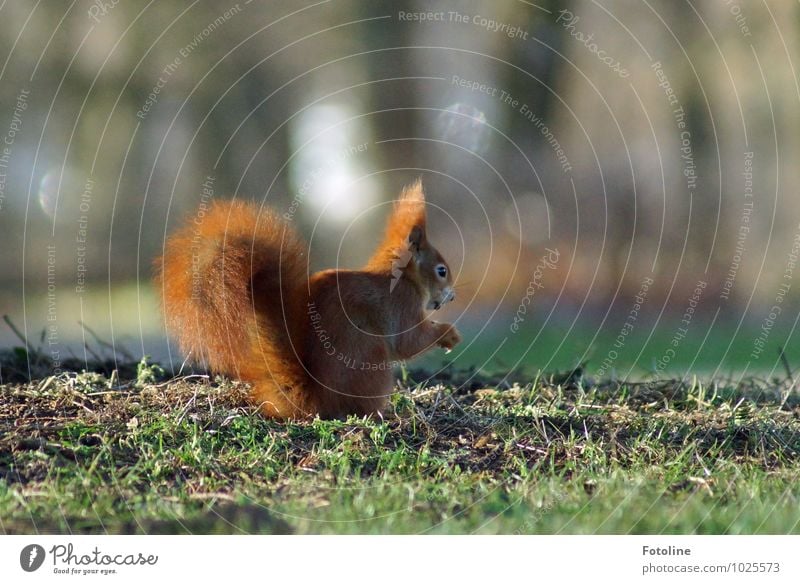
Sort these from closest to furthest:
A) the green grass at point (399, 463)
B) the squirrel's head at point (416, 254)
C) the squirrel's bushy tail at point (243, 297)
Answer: the green grass at point (399, 463) < the squirrel's bushy tail at point (243, 297) < the squirrel's head at point (416, 254)

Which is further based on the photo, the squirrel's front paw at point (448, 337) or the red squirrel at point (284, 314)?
the squirrel's front paw at point (448, 337)

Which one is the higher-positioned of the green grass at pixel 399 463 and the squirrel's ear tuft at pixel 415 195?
the squirrel's ear tuft at pixel 415 195

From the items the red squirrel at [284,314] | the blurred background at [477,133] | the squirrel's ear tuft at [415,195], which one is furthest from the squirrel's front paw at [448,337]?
the blurred background at [477,133]

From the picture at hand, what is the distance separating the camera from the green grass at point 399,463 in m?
3.31

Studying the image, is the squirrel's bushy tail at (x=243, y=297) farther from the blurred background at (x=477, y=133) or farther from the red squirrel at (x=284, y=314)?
the blurred background at (x=477, y=133)

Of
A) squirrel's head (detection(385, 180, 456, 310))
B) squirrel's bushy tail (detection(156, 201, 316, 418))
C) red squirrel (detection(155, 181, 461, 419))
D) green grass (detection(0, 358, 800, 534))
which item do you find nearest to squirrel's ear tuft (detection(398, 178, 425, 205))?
squirrel's head (detection(385, 180, 456, 310))

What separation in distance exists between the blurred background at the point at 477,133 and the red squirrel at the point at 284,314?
5668 mm

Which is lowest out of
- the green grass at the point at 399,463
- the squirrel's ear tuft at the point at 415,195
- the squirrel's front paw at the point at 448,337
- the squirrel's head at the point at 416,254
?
the green grass at the point at 399,463

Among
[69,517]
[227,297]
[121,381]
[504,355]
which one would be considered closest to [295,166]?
[504,355]

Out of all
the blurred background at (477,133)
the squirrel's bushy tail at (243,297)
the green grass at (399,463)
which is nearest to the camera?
the green grass at (399,463)

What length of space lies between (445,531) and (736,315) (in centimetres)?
798

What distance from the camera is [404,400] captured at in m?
4.71

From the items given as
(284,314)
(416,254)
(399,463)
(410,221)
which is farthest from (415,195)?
(399,463)

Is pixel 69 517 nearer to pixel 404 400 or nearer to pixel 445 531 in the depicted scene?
pixel 445 531
